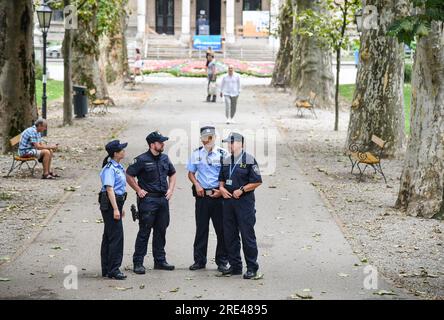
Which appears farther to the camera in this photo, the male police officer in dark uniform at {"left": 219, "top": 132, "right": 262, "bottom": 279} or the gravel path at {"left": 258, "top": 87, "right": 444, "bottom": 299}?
the gravel path at {"left": 258, "top": 87, "right": 444, "bottom": 299}

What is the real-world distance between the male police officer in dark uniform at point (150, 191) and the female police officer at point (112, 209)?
0.27 meters

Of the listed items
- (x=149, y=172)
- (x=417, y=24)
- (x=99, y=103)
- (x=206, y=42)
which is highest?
(x=417, y=24)

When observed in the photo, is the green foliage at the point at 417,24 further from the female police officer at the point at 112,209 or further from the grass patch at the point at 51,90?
the grass patch at the point at 51,90

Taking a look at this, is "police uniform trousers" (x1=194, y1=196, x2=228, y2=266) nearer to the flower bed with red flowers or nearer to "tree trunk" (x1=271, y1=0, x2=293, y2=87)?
"tree trunk" (x1=271, y1=0, x2=293, y2=87)

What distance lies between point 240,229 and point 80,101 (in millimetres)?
21630

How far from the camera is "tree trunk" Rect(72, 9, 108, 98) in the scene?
121 ft

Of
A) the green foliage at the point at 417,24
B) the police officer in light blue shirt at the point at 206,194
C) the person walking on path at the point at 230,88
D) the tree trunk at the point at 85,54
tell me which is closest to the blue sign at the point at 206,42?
the tree trunk at the point at 85,54

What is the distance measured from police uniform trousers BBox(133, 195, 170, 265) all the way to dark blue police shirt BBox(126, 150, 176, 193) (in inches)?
5.4

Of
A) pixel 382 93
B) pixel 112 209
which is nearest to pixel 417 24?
pixel 112 209

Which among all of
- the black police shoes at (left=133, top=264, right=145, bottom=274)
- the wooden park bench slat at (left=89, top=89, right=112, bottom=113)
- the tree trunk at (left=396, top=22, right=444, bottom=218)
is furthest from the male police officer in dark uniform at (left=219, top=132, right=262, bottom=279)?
the wooden park bench slat at (left=89, top=89, right=112, bottom=113)

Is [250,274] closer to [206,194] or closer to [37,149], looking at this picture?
[206,194]

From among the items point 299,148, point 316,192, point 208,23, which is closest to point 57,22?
point 208,23

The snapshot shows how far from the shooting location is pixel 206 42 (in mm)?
72438

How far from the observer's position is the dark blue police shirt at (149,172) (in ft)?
41.8
